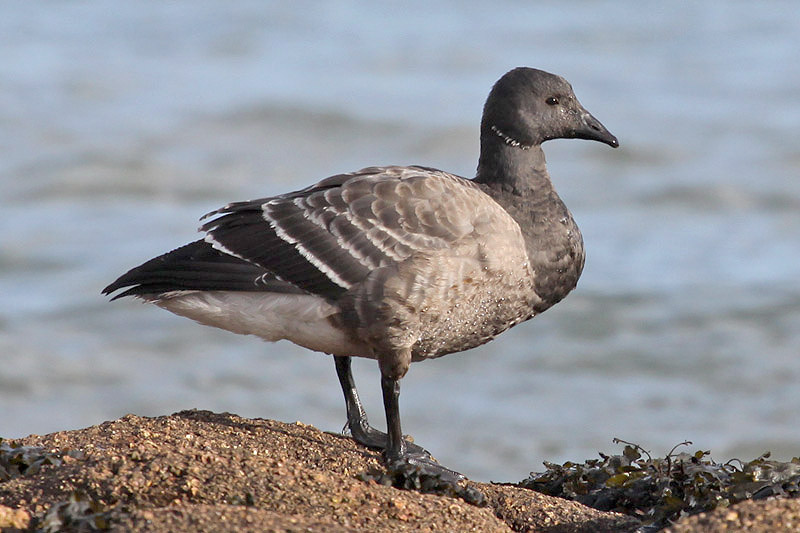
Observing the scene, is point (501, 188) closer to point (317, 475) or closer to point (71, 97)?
point (317, 475)

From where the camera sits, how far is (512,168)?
24.9 ft

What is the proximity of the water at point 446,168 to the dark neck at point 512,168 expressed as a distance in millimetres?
4116

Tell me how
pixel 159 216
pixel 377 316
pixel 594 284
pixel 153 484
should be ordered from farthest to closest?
pixel 159 216, pixel 594 284, pixel 377 316, pixel 153 484

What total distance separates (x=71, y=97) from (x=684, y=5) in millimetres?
12839

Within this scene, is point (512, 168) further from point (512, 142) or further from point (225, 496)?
point (225, 496)

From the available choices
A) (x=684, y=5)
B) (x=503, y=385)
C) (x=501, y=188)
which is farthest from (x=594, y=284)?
(x=684, y=5)

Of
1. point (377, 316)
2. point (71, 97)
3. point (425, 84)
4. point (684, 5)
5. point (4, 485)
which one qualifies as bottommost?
point (4, 485)

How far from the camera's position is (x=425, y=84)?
20.5 m

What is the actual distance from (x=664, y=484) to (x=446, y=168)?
11.5 meters

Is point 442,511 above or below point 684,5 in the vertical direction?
below

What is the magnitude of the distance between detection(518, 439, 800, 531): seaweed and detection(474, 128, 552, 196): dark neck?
1.85 m

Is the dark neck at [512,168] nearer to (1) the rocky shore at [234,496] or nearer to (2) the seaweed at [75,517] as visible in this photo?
(1) the rocky shore at [234,496]

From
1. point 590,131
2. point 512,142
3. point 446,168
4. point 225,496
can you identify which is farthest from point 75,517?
point 446,168

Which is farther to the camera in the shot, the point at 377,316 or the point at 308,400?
the point at 308,400
